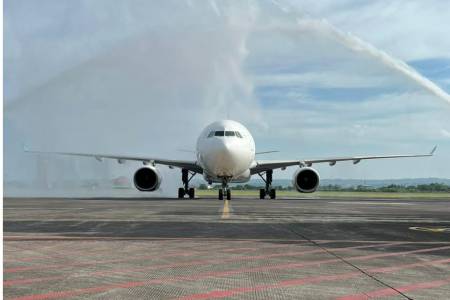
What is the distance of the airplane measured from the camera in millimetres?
31047

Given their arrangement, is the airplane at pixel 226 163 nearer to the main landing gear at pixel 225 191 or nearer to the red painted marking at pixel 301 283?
the main landing gear at pixel 225 191

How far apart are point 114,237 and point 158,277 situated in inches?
188

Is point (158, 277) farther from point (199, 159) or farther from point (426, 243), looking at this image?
point (199, 159)

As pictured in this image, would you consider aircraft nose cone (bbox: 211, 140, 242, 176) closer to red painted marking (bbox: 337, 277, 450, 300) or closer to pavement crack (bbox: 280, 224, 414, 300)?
pavement crack (bbox: 280, 224, 414, 300)

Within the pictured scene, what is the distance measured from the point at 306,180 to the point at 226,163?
269 inches

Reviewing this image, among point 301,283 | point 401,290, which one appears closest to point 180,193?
point 301,283

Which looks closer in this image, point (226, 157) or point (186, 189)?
point (226, 157)

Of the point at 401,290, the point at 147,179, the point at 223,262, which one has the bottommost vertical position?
the point at 401,290

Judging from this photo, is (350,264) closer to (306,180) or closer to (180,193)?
(306,180)

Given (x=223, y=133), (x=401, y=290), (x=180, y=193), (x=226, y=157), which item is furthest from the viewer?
(x=180, y=193)

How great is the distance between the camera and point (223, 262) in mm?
7988

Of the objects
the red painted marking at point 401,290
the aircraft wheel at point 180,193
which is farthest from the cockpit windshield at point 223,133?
the red painted marking at point 401,290

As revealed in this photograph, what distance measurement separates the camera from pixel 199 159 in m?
33.6

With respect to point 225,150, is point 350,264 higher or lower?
lower
